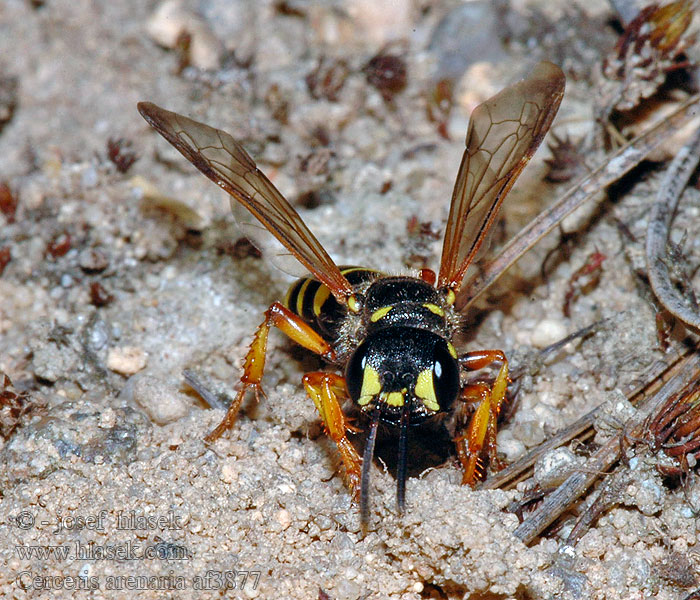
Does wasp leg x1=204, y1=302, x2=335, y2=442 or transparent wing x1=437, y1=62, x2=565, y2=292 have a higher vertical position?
transparent wing x1=437, y1=62, x2=565, y2=292

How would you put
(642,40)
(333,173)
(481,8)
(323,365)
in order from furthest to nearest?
(481,8) < (333,173) < (642,40) < (323,365)

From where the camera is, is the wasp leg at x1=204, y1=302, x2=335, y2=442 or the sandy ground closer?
the sandy ground

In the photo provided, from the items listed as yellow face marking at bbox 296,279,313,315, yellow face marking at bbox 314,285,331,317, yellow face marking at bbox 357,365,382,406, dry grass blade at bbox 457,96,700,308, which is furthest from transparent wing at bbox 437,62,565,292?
yellow face marking at bbox 357,365,382,406

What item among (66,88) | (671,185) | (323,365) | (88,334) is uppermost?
(66,88)

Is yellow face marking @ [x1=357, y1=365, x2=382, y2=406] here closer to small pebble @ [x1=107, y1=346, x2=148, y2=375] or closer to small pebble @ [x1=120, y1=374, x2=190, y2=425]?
small pebble @ [x1=120, y1=374, x2=190, y2=425]

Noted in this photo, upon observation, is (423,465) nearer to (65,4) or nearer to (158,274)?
(158,274)

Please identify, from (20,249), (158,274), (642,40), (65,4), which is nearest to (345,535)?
(158,274)

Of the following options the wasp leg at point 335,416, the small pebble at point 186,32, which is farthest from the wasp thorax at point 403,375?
the small pebble at point 186,32
